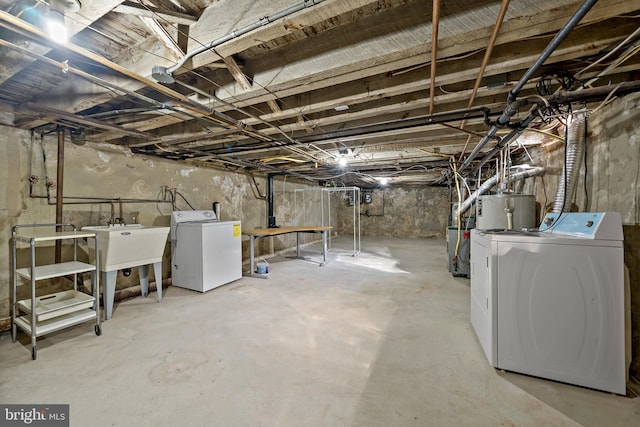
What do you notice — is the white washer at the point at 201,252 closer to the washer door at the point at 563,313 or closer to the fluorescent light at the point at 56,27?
the fluorescent light at the point at 56,27

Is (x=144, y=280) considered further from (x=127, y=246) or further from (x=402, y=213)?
(x=402, y=213)

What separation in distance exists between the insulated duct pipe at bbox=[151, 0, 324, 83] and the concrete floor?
74.7 inches

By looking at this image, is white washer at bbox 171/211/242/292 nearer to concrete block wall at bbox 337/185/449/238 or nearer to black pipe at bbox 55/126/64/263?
black pipe at bbox 55/126/64/263

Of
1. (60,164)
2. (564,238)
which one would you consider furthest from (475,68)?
(60,164)

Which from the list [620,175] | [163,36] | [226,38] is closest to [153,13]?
[163,36]

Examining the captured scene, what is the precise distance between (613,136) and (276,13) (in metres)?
2.37

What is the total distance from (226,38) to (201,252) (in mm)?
2782

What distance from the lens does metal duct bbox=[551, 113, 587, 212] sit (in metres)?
2.04

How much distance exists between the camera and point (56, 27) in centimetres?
110

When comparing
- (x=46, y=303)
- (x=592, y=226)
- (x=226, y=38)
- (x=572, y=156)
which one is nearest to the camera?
(x=226, y=38)

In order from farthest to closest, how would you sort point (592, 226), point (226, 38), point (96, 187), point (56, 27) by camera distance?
Result: point (96, 187) → point (592, 226) → point (226, 38) → point (56, 27)

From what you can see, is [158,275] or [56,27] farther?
[158,275]

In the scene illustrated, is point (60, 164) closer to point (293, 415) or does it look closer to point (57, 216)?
point (57, 216)

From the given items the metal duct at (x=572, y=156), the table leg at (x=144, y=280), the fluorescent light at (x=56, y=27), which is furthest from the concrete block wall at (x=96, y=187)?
the metal duct at (x=572, y=156)
